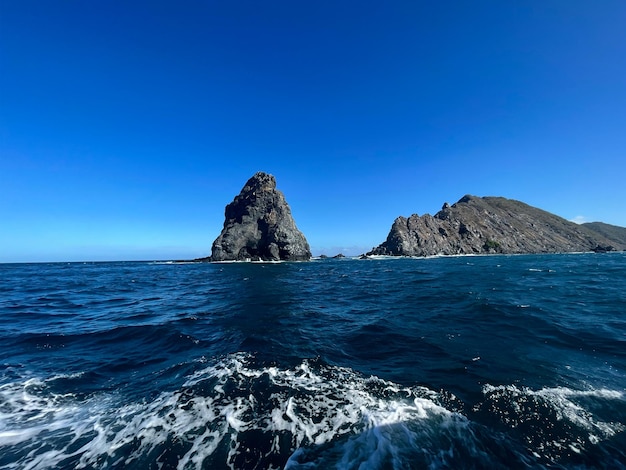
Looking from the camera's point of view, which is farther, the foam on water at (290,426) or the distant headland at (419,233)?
the distant headland at (419,233)

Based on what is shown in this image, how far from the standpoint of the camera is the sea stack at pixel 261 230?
4055 inches

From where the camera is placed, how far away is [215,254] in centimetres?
10406

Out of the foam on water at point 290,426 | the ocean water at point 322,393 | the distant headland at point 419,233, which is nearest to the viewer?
the foam on water at point 290,426

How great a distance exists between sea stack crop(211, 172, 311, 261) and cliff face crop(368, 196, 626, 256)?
60.8 meters

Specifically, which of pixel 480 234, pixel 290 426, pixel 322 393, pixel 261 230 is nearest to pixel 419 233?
pixel 480 234

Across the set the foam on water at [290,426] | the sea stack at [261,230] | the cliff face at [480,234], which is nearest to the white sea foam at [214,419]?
the foam on water at [290,426]

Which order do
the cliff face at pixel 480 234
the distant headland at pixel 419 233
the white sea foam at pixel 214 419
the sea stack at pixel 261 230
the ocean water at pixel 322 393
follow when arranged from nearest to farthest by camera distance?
the ocean water at pixel 322 393 → the white sea foam at pixel 214 419 → the sea stack at pixel 261 230 → the distant headland at pixel 419 233 → the cliff face at pixel 480 234

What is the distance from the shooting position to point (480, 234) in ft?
514

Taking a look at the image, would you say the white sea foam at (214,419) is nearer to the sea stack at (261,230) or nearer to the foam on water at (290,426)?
the foam on water at (290,426)

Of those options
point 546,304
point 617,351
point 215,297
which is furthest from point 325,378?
point 215,297

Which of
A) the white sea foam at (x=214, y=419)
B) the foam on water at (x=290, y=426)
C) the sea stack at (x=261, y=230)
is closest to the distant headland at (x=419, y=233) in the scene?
the sea stack at (x=261, y=230)

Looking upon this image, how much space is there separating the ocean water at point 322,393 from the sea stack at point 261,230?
292 feet

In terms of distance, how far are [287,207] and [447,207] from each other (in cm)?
12712

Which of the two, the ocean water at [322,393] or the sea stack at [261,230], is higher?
the sea stack at [261,230]
